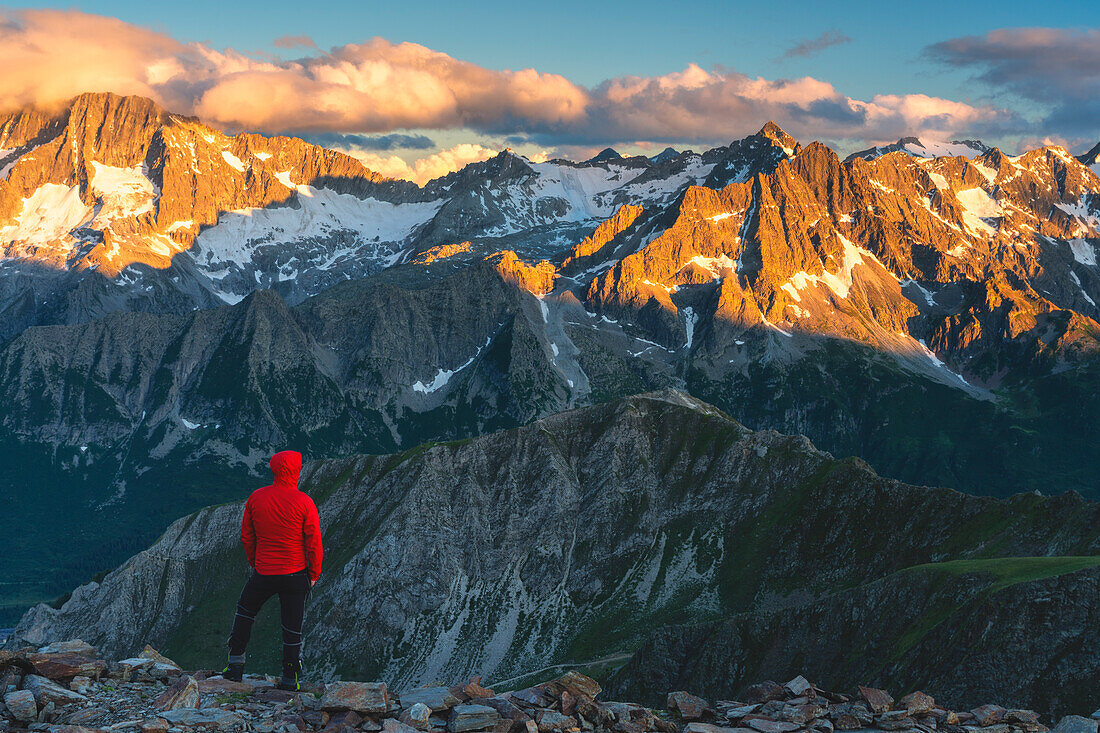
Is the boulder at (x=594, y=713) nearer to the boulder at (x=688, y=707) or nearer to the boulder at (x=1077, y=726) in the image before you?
the boulder at (x=688, y=707)

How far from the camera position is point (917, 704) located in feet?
114

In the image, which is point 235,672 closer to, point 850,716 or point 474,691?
point 474,691

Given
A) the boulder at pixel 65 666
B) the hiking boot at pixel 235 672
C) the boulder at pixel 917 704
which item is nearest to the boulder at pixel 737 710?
the boulder at pixel 917 704

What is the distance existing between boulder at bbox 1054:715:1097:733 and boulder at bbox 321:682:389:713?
23818 millimetres

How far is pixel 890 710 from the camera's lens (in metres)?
34.3

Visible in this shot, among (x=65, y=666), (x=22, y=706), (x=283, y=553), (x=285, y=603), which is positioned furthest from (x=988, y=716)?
(x=65, y=666)

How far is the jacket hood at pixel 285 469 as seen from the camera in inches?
1286

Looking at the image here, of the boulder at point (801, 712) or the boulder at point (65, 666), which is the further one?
the boulder at point (801, 712)

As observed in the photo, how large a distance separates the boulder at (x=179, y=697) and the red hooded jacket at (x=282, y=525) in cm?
453

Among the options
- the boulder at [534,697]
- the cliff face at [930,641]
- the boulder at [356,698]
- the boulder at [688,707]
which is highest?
the boulder at [356,698]

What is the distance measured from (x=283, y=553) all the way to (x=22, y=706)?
9055 millimetres

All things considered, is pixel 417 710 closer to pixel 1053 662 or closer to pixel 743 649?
pixel 1053 662

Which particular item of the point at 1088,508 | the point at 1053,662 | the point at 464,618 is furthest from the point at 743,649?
the point at 464,618

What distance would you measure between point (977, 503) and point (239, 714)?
133378mm
